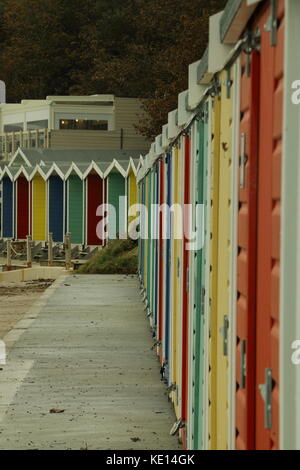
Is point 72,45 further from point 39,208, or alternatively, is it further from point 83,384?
point 83,384

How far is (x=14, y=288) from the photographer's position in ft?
94.6

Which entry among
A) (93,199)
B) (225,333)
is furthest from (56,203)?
(225,333)

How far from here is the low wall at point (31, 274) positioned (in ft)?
106

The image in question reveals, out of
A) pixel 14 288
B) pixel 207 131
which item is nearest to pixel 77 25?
pixel 14 288

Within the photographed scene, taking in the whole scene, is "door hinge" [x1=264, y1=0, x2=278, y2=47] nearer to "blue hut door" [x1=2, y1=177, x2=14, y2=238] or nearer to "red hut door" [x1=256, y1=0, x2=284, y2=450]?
"red hut door" [x1=256, y1=0, x2=284, y2=450]

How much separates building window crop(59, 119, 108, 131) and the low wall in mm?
27320

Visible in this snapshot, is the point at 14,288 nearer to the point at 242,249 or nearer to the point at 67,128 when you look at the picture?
the point at 242,249

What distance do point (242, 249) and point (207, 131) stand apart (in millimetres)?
1948

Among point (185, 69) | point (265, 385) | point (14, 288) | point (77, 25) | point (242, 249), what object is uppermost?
point (77, 25)

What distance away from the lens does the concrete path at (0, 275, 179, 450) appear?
857 cm

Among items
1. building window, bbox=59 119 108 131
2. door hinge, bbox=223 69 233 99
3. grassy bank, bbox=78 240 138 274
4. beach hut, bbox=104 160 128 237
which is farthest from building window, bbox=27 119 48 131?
door hinge, bbox=223 69 233 99

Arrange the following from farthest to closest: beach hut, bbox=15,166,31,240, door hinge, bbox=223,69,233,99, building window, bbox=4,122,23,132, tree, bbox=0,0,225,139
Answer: tree, bbox=0,0,225,139 < building window, bbox=4,122,23,132 < beach hut, bbox=15,166,31,240 < door hinge, bbox=223,69,233,99
